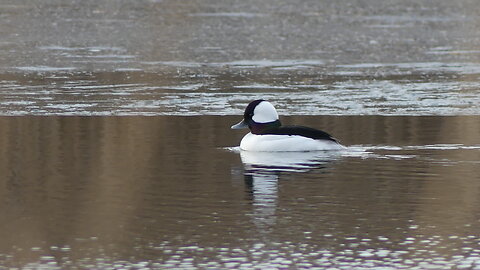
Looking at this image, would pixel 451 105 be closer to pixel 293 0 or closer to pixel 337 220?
pixel 337 220

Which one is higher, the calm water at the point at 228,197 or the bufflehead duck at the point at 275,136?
the bufflehead duck at the point at 275,136

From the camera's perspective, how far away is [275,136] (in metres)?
12.1

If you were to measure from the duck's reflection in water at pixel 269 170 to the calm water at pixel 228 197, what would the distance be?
2 cm

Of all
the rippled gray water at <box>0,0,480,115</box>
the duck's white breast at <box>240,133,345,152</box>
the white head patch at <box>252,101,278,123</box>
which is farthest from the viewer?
the rippled gray water at <box>0,0,480,115</box>

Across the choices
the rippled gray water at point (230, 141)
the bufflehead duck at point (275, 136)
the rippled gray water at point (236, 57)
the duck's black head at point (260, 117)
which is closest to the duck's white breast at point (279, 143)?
the bufflehead duck at point (275, 136)

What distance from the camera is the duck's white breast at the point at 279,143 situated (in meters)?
12.0

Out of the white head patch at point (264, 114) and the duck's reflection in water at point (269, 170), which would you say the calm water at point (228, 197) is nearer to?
the duck's reflection in water at point (269, 170)

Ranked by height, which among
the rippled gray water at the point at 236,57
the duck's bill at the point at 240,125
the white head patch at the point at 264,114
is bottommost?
the duck's bill at the point at 240,125

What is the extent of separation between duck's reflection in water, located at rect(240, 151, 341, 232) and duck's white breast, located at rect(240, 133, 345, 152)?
60mm

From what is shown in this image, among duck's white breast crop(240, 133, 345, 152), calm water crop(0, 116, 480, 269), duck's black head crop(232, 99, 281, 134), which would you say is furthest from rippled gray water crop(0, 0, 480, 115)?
duck's white breast crop(240, 133, 345, 152)

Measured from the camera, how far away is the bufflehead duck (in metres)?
11.8

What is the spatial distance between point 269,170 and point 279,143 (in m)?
1.28

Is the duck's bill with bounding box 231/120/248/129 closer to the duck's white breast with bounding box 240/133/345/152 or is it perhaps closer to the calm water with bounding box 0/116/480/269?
the calm water with bounding box 0/116/480/269

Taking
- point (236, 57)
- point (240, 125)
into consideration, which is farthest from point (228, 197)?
point (236, 57)
